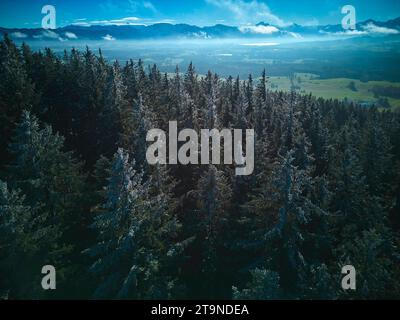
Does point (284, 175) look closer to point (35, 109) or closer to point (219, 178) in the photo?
point (219, 178)

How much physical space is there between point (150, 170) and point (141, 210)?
28.9 feet

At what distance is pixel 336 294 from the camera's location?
21.8 m

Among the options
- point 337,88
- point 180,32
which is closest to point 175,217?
point 180,32

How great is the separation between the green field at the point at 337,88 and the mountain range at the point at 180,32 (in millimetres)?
79112

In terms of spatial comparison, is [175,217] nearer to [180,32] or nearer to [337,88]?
[180,32]

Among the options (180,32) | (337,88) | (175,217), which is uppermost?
(180,32)

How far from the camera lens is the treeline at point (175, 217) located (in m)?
22.5

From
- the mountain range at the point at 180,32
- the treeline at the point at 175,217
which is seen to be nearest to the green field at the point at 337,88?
the mountain range at the point at 180,32

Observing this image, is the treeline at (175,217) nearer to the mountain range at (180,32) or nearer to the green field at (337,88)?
the mountain range at (180,32)

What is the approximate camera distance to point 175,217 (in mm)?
27359

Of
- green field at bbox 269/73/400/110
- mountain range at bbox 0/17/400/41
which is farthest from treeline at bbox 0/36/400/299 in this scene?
green field at bbox 269/73/400/110

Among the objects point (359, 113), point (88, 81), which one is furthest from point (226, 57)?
point (88, 81)

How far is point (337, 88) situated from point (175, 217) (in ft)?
485

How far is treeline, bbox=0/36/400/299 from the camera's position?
73.7 ft
